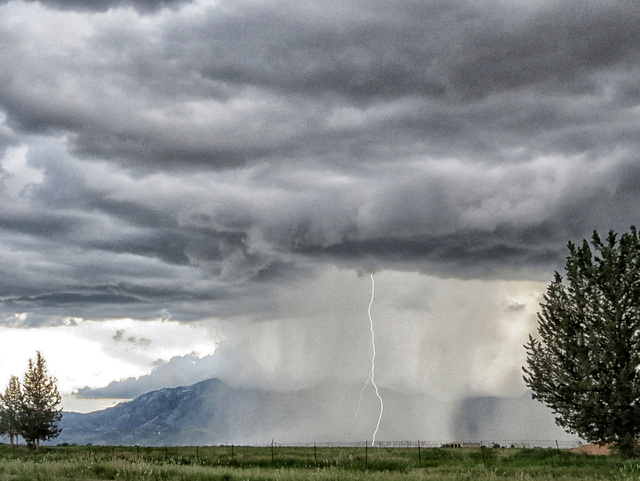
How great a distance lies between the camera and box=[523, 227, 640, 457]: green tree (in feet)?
159

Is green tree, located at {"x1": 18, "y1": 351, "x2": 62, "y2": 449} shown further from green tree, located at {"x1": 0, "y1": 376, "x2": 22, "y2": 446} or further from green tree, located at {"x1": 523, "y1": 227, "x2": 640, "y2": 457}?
green tree, located at {"x1": 523, "y1": 227, "x2": 640, "y2": 457}

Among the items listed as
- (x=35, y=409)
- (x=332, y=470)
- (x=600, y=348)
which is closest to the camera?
(x=332, y=470)

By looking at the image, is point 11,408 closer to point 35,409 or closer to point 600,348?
point 35,409

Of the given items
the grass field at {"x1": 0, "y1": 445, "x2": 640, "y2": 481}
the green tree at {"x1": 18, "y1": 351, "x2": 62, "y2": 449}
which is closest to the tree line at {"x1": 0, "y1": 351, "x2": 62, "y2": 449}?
the green tree at {"x1": 18, "y1": 351, "x2": 62, "y2": 449}

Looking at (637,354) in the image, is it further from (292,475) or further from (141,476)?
(141,476)

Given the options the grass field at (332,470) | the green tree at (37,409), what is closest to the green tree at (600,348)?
the grass field at (332,470)

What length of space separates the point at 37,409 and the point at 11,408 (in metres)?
6.37

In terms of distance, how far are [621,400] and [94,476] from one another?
3545 centimetres

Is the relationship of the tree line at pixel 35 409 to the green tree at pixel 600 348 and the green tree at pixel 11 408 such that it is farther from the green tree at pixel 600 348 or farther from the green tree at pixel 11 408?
the green tree at pixel 600 348

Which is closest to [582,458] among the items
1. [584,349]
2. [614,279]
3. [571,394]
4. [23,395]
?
[571,394]

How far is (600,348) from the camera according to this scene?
161 feet

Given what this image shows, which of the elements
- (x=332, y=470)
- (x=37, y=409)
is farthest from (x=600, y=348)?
(x=37, y=409)

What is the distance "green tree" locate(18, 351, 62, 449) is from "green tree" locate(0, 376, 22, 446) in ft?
2.48

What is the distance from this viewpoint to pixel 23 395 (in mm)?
89375
